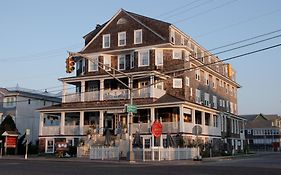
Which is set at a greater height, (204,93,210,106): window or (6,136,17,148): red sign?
(204,93,210,106): window

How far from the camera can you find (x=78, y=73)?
174 ft

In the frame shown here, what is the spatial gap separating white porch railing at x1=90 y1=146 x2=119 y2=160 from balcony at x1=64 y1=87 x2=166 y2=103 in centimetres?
882

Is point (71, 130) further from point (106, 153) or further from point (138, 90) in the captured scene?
point (106, 153)

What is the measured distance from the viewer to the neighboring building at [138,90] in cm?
4269

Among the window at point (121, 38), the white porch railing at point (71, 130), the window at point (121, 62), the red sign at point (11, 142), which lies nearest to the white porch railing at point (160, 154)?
the white porch railing at point (71, 130)

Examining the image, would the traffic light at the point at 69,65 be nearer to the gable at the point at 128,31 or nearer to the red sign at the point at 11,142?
the gable at the point at 128,31

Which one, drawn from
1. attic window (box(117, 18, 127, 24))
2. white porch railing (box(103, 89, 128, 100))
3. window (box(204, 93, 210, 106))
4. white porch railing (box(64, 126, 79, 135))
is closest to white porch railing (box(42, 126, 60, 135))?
white porch railing (box(64, 126, 79, 135))

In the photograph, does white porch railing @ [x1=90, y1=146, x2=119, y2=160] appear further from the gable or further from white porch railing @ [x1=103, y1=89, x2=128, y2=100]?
the gable

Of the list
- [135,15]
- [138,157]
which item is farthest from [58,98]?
[138,157]

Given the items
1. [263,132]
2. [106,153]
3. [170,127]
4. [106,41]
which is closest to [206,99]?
[170,127]

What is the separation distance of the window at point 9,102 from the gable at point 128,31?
1786cm

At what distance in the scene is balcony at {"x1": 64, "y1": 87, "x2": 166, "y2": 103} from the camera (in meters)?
43.0

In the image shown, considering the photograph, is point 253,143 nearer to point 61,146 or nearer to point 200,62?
point 200,62

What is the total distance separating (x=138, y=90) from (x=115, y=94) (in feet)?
8.94
